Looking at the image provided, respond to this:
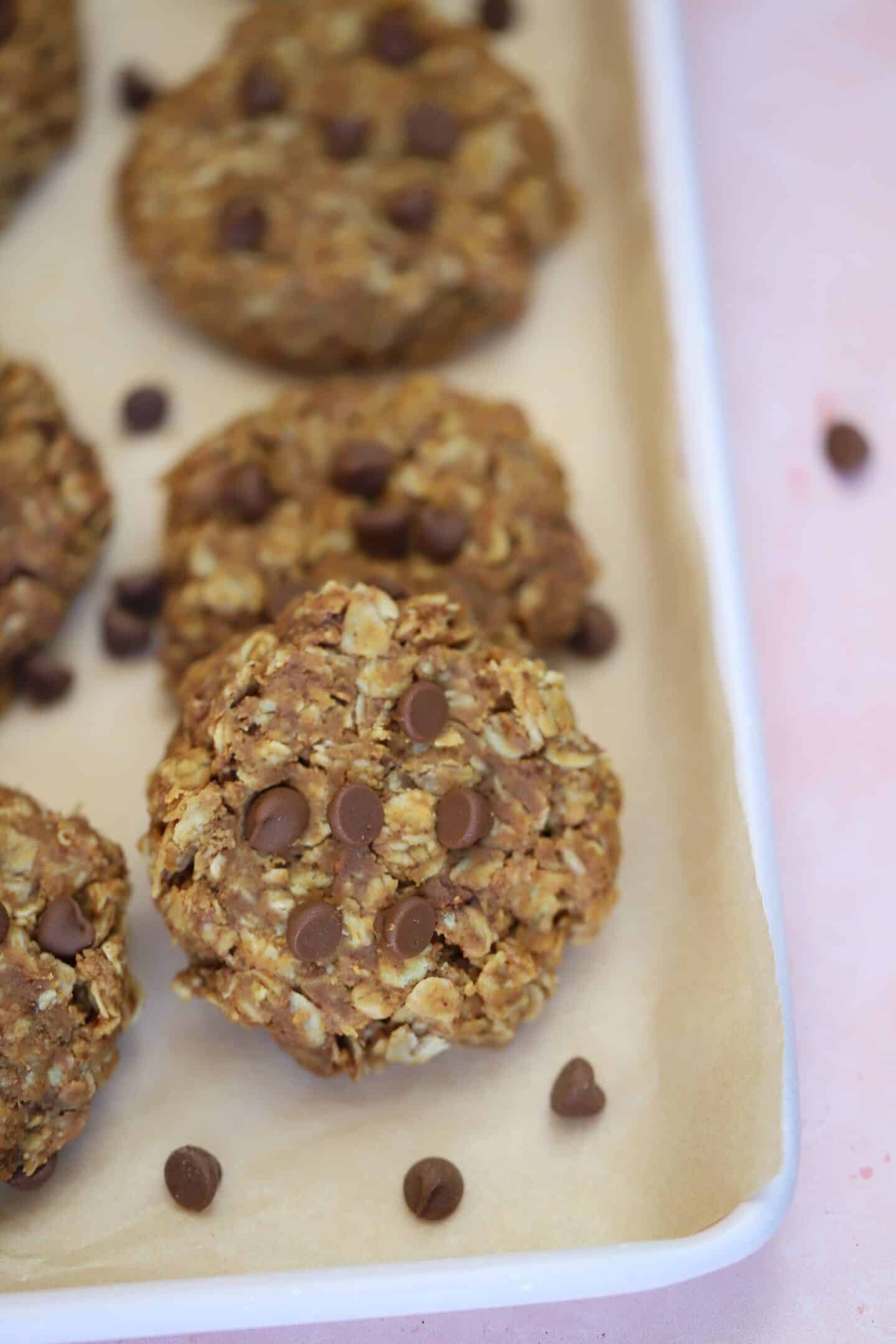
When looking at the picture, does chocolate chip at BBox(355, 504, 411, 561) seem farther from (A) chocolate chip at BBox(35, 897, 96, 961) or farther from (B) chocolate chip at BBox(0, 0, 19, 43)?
(B) chocolate chip at BBox(0, 0, 19, 43)

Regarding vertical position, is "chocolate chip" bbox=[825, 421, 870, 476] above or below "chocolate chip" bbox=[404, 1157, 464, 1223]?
above

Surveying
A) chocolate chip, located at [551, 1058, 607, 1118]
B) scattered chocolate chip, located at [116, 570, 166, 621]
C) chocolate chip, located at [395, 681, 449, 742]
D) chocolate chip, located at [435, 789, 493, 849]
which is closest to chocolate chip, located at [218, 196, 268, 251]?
scattered chocolate chip, located at [116, 570, 166, 621]

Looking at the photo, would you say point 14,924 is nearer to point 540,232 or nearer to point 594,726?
point 594,726

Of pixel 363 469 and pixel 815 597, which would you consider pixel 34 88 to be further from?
pixel 815 597

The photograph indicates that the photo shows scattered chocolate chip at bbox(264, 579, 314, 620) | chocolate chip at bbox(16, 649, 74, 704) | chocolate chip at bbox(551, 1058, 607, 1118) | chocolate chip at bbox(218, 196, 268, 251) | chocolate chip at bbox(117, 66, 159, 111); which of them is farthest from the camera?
chocolate chip at bbox(117, 66, 159, 111)

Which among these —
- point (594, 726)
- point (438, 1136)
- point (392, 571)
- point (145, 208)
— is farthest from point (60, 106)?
point (438, 1136)

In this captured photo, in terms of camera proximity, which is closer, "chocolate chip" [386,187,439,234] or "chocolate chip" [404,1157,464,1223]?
"chocolate chip" [404,1157,464,1223]
